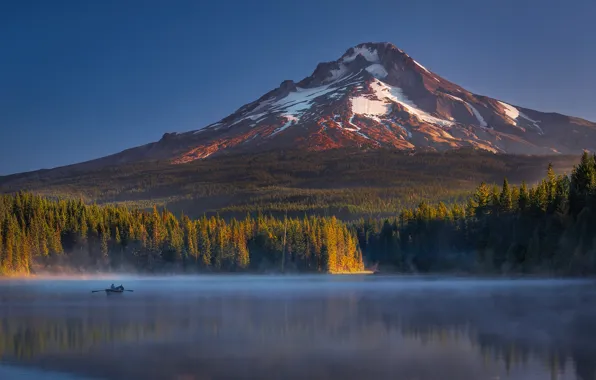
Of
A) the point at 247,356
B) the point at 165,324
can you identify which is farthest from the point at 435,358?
the point at 165,324

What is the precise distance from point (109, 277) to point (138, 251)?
22.3 feet

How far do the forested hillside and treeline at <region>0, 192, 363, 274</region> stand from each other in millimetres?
181

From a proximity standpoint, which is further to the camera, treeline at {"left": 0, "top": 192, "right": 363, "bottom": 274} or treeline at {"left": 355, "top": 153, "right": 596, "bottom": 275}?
treeline at {"left": 0, "top": 192, "right": 363, "bottom": 274}

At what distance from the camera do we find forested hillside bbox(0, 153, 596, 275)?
287ft

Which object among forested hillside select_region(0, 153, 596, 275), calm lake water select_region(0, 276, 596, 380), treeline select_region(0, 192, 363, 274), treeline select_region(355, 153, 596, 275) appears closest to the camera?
calm lake water select_region(0, 276, 596, 380)

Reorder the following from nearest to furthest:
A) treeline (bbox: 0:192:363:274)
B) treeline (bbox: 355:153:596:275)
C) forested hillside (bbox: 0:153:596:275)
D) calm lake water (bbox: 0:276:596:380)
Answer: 1. calm lake water (bbox: 0:276:596:380)
2. treeline (bbox: 355:153:596:275)
3. forested hillside (bbox: 0:153:596:275)
4. treeline (bbox: 0:192:363:274)

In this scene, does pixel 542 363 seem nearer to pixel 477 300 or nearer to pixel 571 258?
pixel 477 300

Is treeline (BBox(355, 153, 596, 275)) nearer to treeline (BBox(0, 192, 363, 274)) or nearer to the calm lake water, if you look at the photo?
the calm lake water

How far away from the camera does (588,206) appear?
3132 inches

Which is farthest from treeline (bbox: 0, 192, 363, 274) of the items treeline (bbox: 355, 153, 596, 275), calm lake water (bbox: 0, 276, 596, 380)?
calm lake water (bbox: 0, 276, 596, 380)

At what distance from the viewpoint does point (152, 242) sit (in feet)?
462

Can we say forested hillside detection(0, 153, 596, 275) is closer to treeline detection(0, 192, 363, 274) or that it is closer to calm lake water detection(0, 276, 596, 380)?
treeline detection(0, 192, 363, 274)

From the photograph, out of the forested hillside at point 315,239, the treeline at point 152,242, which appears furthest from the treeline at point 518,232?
the treeline at point 152,242

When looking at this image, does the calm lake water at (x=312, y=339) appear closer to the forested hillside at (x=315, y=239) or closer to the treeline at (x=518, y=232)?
the treeline at (x=518, y=232)
